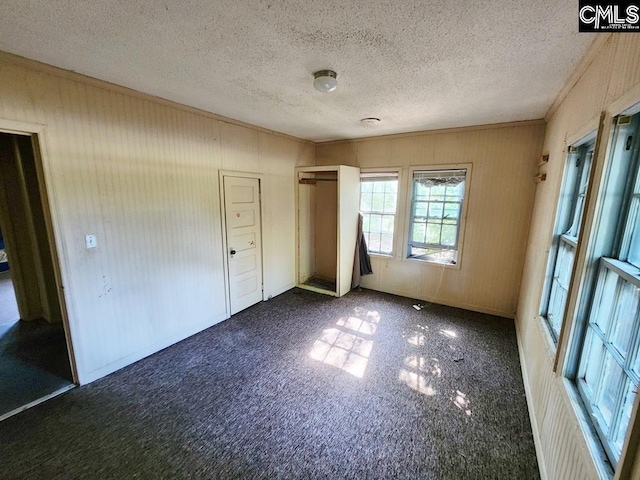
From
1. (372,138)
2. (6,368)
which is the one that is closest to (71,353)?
(6,368)

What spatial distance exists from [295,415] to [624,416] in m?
1.76

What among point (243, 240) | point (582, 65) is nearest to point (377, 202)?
point (243, 240)

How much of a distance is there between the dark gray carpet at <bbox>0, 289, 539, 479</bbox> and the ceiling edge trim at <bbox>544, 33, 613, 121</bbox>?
7.93ft

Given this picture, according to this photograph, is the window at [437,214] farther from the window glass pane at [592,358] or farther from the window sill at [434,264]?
the window glass pane at [592,358]

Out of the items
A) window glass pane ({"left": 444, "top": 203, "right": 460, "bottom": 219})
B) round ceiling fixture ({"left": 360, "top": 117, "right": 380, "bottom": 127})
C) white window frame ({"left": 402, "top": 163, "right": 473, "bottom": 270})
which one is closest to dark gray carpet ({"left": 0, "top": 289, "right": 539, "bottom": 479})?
white window frame ({"left": 402, "top": 163, "right": 473, "bottom": 270})

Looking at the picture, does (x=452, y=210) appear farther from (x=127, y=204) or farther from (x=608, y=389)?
(x=127, y=204)

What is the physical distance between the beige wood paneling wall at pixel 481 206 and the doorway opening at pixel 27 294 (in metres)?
4.05

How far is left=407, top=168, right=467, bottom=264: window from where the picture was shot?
141 inches

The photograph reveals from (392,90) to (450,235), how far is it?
7.62 feet

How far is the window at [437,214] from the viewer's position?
3.57 m

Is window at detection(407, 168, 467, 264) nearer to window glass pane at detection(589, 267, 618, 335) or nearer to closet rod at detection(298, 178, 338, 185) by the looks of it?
closet rod at detection(298, 178, 338, 185)

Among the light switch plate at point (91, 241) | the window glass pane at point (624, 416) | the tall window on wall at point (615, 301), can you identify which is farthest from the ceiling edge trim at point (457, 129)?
the light switch plate at point (91, 241)

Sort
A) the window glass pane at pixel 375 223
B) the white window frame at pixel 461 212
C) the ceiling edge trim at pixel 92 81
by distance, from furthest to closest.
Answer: the window glass pane at pixel 375 223 → the white window frame at pixel 461 212 → the ceiling edge trim at pixel 92 81

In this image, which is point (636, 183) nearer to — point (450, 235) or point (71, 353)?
point (450, 235)
